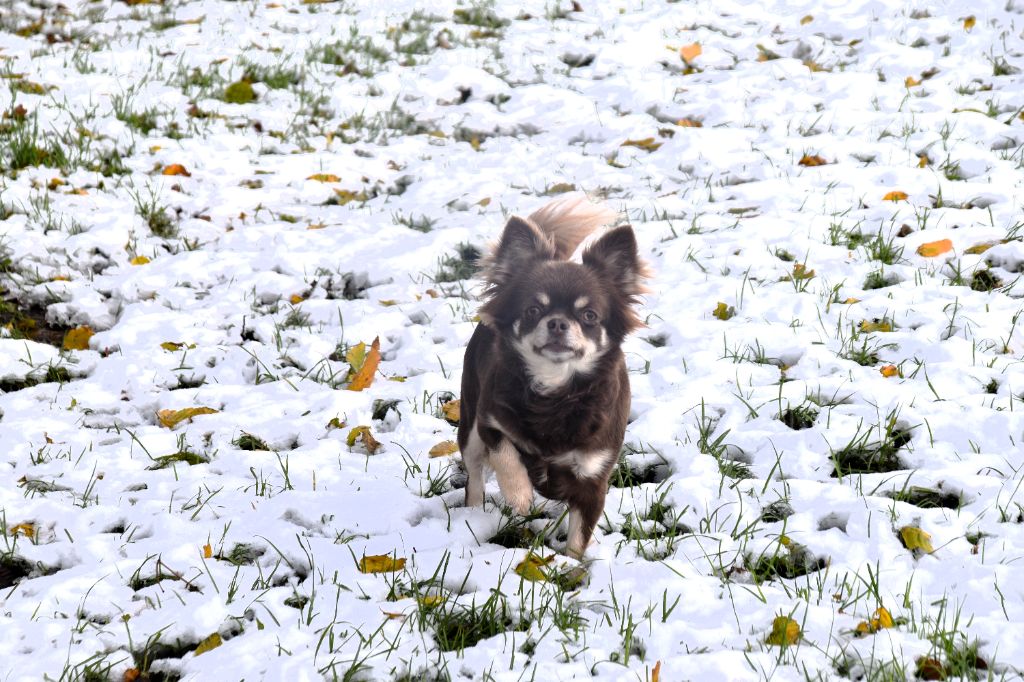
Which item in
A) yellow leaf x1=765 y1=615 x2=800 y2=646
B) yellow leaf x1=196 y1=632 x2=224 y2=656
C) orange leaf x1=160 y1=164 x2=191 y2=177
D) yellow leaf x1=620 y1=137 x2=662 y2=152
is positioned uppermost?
yellow leaf x1=620 y1=137 x2=662 y2=152

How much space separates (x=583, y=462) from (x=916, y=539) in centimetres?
109

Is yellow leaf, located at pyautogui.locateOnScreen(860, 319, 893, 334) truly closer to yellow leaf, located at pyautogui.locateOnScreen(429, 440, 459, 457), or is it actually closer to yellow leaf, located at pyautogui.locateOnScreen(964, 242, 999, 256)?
yellow leaf, located at pyautogui.locateOnScreen(964, 242, 999, 256)

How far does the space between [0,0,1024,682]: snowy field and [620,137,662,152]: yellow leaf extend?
0.15 ft

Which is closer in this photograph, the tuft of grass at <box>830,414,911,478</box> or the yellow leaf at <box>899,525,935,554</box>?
the yellow leaf at <box>899,525,935,554</box>

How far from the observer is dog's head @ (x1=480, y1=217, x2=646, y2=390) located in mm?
2846

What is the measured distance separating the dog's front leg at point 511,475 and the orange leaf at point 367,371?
3.93ft

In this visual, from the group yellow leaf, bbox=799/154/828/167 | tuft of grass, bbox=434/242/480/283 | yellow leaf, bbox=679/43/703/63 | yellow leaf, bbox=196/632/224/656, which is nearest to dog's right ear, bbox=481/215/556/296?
yellow leaf, bbox=196/632/224/656

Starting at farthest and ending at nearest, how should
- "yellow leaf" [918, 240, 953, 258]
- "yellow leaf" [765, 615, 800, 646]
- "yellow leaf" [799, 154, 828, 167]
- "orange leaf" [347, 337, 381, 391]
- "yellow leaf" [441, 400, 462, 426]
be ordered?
"yellow leaf" [799, 154, 828, 167]
"yellow leaf" [918, 240, 953, 258]
"orange leaf" [347, 337, 381, 391]
"yellow leaf" [441, 400, 462, 426]
"yellow leaf" [765, 615, 800, 646]

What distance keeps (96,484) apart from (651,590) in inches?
A: 83.0

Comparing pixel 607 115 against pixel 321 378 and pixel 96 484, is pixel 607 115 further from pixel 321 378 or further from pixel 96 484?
pixel 96 484

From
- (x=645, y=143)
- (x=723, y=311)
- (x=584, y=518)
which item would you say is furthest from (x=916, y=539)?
(x=645, y=143)

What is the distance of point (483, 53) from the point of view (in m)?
9.16

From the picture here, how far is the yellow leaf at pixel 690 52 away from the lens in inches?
341

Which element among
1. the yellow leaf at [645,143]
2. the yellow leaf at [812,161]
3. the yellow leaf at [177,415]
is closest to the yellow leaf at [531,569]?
the yellow leaf at [177,415]
